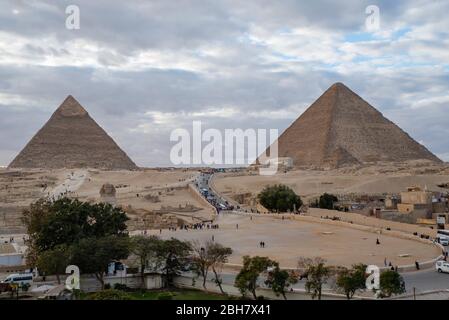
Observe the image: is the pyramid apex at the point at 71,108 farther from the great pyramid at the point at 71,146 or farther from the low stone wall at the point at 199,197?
the low stone wall at the point at 199,197

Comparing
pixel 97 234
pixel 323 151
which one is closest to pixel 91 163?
pixel 323 151

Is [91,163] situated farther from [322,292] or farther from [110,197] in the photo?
[322,292]

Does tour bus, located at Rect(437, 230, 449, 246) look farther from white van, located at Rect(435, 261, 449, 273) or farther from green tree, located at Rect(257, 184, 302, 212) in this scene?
green tree, located at Rect(257, 184, 302, 212)

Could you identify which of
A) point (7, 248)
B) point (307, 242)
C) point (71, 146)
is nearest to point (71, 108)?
point (71, 146)

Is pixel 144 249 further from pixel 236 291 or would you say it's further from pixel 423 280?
pixel 423 280

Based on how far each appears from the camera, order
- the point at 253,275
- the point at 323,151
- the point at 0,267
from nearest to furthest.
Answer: the point at 253,275 → the point at 0,267 → the point at 323,151

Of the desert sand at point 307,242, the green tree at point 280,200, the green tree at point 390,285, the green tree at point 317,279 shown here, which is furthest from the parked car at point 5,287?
the green tree at point 280,200
